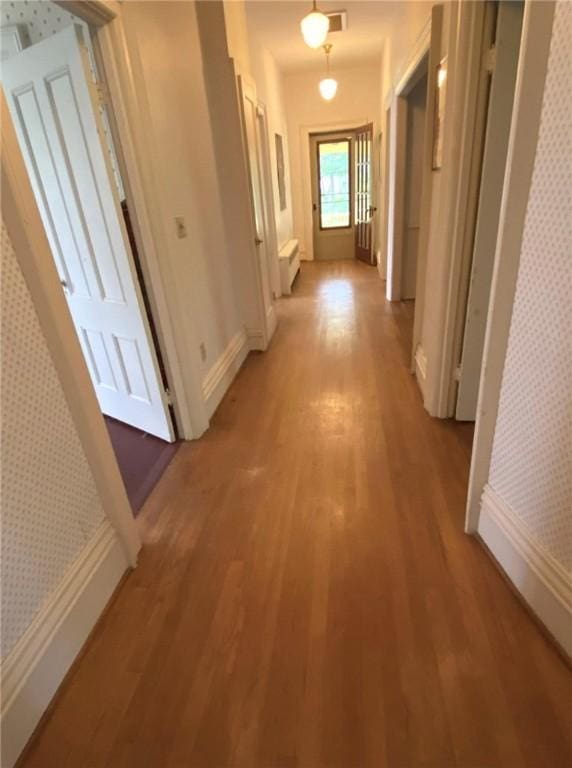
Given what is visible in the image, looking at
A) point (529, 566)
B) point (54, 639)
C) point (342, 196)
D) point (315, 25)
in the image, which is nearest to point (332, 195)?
point (342, 196)

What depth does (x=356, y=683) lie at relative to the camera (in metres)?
1.21

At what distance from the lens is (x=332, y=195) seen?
712 cm

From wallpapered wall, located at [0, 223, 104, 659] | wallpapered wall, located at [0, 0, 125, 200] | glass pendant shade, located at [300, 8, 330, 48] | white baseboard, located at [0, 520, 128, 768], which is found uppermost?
glass pendant shade, located at [300, 8, 330, 48]

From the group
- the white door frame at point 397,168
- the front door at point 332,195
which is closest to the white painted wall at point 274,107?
the front door at point 332,195

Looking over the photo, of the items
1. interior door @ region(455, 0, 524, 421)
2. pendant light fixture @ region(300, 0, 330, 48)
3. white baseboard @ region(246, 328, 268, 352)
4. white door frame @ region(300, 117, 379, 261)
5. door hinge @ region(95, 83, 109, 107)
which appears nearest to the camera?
interior door @ region(455, 0, 524, 421)

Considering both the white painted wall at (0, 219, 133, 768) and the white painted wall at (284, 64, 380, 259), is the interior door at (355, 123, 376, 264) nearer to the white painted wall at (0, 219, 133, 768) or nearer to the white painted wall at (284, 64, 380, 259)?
the white painted wall at (284, 64, 380, 259)

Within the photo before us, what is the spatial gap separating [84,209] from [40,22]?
0.80m

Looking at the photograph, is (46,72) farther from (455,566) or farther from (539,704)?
(539,704)

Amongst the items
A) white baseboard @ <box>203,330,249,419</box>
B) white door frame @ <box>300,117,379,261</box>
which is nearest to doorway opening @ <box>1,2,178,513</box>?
white baseboard @ <box>203,330,249,419</box>

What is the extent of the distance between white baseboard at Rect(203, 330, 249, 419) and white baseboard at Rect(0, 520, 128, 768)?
4.08 ft

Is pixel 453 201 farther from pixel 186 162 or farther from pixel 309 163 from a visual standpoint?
pixel 309 163

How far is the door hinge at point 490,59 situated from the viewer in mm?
1663

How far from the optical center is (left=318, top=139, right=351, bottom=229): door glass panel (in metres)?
6.89

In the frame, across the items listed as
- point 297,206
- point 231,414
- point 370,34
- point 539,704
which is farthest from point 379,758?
point 297,206
